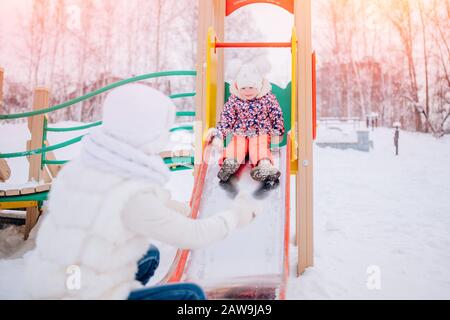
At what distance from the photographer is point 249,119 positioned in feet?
9.54

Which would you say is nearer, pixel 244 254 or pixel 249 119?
pixel 244 254

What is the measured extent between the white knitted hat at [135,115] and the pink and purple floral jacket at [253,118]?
5.45 ft

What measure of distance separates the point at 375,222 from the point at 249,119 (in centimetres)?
232

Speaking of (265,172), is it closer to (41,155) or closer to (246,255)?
(246,255)

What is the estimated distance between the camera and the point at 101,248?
1.10m

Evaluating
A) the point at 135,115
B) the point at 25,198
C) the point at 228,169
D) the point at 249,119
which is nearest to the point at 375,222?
the point at 249,119

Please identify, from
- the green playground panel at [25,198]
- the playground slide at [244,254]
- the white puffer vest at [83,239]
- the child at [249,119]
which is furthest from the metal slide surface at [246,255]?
the green playground panel at [25,198]

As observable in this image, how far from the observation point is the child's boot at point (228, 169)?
2.57 m

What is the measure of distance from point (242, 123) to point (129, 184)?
1.87 meters

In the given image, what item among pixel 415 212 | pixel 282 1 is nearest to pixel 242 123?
pixel 282 1

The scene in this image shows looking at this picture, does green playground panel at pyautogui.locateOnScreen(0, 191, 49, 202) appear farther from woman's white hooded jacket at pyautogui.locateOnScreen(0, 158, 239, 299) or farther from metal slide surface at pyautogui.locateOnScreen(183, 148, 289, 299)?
woman's white hooded jacket at pyautogui.locateOnScreen(0, 158, 239, 299)

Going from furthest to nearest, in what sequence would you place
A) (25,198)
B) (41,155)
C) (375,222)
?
(375,222)
(41,155)
(25,198)

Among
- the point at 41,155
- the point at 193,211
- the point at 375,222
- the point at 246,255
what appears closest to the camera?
the point at 246,255

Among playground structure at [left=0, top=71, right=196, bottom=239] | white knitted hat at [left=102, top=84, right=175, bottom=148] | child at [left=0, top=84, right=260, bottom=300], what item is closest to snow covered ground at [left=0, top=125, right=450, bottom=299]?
playground structure at [left=0, top=71, right=196, bottom=239]
